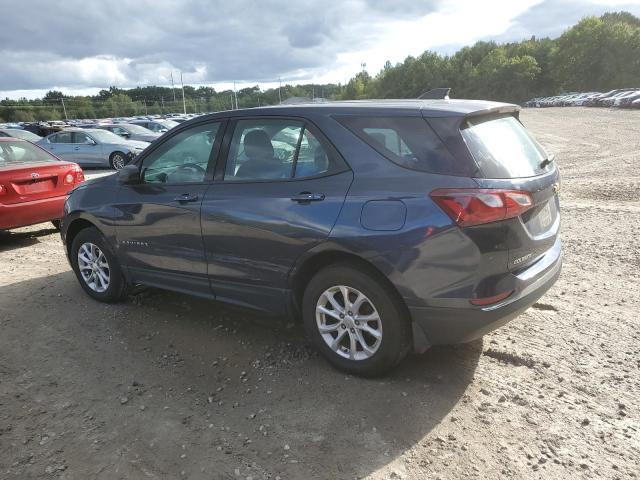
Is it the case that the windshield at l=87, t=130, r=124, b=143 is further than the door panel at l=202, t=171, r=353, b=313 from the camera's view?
Yes

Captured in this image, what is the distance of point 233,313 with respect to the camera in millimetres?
4656

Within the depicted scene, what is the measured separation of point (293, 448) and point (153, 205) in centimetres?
240

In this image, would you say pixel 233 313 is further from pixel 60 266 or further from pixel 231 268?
pixel 60 266

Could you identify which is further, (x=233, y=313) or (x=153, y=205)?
(x=233, y=313)

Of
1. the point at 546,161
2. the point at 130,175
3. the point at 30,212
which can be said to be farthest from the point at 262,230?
the point at 30,212

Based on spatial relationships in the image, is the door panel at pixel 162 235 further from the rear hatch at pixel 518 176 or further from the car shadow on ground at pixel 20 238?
the car shadow on ground at pixel 20 238

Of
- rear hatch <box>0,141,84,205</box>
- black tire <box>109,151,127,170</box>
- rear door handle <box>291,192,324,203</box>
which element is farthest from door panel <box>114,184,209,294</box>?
black tire <box>109,151,127,170</box>

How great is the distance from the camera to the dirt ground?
270 cm

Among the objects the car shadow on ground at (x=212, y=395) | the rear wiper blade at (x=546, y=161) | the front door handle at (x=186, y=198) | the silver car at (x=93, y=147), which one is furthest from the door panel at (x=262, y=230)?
the silver car at (x=93, y=147)

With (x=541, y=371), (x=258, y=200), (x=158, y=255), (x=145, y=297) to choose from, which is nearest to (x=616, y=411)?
(x=541, y=371)

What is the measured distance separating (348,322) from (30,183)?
19.5 ft

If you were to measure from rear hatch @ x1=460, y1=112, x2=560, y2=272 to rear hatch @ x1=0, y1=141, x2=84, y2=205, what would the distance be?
6413mm

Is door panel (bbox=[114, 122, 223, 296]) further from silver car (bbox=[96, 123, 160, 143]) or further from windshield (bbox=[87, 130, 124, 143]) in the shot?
silver car (bbox=[96, 123, 160, 143])

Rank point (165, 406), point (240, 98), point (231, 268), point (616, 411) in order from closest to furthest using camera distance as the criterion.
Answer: point (616, 411) < point (165, 406) < point (231, 268) < point (240, 98)
